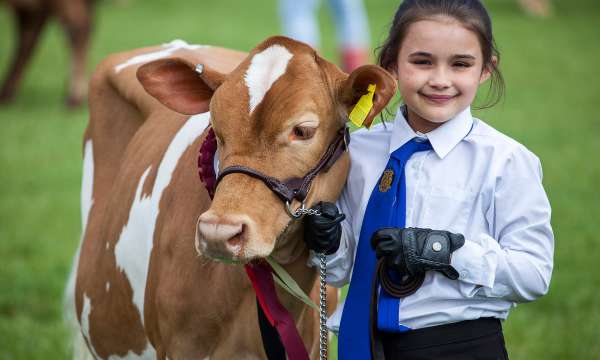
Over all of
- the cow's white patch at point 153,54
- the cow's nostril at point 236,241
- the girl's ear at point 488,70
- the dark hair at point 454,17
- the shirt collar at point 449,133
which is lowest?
the cow's white patch at point 153,54

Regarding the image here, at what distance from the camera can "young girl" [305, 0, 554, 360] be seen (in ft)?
7.43

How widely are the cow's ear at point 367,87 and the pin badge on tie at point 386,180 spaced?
0.15 m

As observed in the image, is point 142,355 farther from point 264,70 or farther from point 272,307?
point 264,70

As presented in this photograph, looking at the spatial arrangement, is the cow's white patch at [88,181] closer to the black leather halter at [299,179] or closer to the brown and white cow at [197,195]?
the brown and white cow at [197,195]

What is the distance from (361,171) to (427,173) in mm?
206

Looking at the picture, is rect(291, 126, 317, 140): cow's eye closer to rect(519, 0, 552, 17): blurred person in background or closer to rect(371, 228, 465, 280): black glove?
rect(371, 228, 465, 280): black glove

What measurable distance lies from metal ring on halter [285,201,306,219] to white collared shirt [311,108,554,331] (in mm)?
255

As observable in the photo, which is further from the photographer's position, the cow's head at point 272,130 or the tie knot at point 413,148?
the tie knot at point 413,148

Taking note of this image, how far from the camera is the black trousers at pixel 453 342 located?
2342mm

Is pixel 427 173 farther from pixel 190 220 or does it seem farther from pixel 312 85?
pixel 190 220

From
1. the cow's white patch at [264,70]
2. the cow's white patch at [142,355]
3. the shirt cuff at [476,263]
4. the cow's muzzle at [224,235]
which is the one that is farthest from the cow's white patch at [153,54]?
the shirt cuff at [476,263]

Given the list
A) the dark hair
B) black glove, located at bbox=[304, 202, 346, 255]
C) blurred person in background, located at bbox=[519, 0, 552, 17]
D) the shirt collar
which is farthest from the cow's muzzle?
blurred person in background, located at bbox=[519, 0, 552, 17]

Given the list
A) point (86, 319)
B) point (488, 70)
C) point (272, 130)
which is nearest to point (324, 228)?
point (272, 130)

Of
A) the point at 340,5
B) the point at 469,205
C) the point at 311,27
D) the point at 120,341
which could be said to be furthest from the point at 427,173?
the point at 340,5
